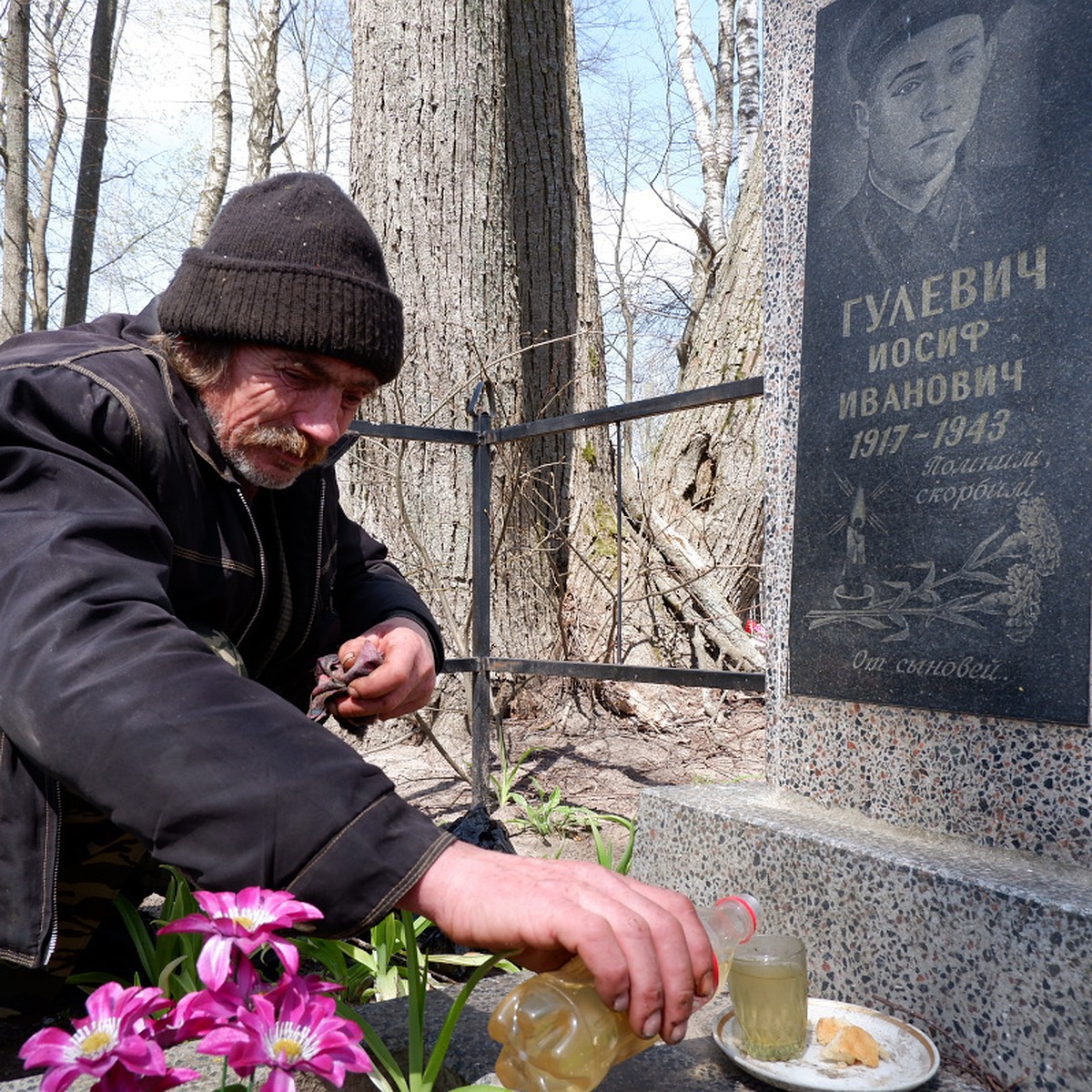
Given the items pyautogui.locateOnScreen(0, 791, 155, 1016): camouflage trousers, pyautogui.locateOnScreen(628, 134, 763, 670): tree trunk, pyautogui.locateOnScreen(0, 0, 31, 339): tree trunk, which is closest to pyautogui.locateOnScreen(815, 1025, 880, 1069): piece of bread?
pyautogui.locateOnScreen(0, 791, 155, 1016): camouflage trousers

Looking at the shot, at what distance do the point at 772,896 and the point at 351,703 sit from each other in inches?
36.0

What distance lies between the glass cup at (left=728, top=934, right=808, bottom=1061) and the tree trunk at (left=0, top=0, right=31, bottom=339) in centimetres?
1177

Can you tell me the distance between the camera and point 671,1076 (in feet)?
5.19

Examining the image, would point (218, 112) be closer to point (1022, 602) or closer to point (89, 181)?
point (89, 181)

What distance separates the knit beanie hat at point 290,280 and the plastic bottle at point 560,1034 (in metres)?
1.19

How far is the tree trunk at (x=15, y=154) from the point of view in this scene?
11.3 m

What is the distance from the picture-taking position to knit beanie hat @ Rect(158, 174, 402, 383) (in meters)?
1.94

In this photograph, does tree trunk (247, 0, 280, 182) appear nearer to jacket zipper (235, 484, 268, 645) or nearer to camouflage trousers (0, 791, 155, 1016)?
jacket zipper (235, 484, 268, 645)

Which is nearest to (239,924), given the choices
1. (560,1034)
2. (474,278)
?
(560,1034)

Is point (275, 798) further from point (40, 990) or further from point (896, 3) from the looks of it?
point (896, 3)

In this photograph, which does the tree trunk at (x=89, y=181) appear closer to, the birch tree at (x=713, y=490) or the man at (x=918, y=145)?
the birch tree at (x=713, y=490)

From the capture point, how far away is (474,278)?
193 inches

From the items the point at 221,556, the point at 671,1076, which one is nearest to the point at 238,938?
the point at 671,1076

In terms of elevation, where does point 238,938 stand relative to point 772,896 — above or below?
above
